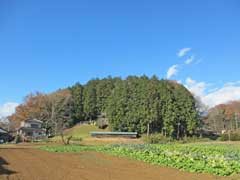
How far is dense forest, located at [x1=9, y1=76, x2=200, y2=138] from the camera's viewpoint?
47.8m

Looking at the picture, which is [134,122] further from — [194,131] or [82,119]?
[82,119]

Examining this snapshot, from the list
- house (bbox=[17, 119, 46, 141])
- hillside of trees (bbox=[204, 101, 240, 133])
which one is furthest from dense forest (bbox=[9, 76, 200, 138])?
hillside of trees (bbox=[204, 101, 240, 133])

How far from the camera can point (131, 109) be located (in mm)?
49625

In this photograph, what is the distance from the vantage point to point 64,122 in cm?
5966

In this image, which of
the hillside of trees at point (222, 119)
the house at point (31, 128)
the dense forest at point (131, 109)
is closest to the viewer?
the dense forest at point (131, 109)

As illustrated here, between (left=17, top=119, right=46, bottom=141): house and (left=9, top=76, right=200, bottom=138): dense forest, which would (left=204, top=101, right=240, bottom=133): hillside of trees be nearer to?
(left=9, top=76, right=200, bottom=138): dense forest

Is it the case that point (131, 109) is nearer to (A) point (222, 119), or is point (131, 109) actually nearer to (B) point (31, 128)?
(B) point (31, 128)

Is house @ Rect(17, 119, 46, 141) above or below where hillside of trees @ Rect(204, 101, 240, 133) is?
below

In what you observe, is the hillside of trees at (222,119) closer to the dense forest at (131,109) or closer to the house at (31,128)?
the dense forest at (131,109)

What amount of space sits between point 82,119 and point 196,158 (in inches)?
2175

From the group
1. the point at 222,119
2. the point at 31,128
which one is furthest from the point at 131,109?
the point at 222,119

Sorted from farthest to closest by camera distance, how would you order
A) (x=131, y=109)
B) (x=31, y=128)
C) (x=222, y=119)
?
(x=222, y=119) → (x=31, y=128) → (x=131, y=109)

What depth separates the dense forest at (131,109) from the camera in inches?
1882

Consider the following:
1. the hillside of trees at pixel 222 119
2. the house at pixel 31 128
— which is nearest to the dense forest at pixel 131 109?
the house at pixel 31 128
